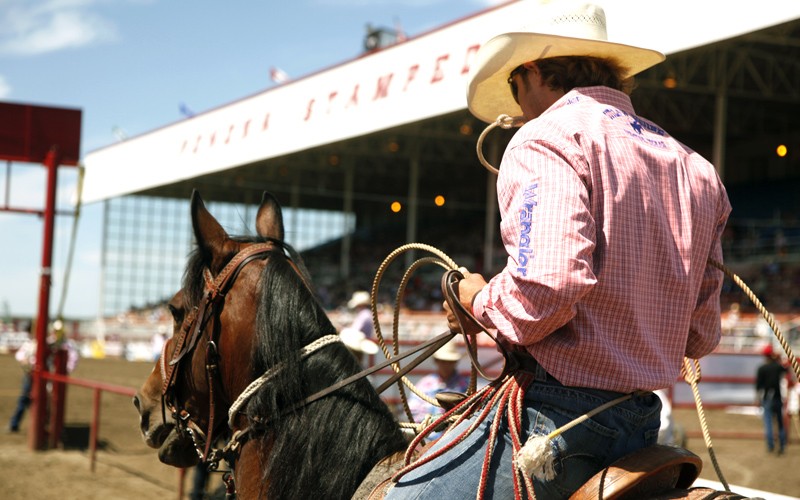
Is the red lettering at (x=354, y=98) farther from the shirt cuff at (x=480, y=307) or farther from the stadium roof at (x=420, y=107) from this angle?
the shirt cuff at (x=480, y=307)

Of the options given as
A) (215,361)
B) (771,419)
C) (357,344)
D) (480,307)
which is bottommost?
(771,419)

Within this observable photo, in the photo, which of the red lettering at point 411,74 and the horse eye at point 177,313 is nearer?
the horse eye at point 177,313

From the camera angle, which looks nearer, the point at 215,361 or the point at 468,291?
the point at 468,291

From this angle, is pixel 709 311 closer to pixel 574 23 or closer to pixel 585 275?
pixel 585 275

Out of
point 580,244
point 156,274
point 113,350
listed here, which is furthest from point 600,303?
point 156,274

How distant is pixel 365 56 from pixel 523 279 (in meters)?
19.8

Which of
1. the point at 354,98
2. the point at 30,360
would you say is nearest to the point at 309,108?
the point at 354,98

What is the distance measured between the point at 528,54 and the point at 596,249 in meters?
0.54

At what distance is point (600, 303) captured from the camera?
1810 millimetres

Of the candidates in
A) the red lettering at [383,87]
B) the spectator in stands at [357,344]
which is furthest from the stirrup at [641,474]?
the red lettering at [383,87]

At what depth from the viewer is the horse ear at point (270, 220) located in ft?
9.09

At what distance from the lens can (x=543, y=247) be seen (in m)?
1.72

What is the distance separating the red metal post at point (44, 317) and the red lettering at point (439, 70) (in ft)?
30.7

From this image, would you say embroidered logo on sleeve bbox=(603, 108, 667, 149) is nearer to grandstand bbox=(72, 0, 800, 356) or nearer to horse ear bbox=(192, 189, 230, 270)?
horse ear bbox=(192, 189, 230, 270)
